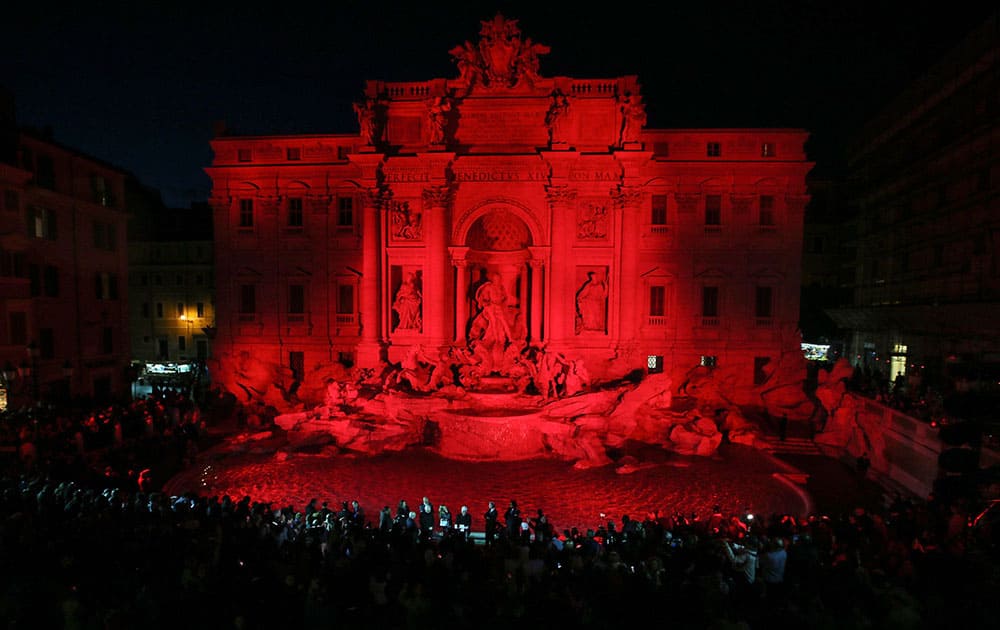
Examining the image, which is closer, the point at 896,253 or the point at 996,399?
the point at 996,399

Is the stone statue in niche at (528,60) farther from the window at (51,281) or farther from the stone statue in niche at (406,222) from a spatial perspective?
the window at (51,281)

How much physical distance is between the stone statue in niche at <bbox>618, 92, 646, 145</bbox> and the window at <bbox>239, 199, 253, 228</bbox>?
63.2ft

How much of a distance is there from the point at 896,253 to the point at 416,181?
81.5 feet

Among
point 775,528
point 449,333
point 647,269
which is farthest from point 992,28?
point 449,333

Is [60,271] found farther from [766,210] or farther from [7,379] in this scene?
[766,210]

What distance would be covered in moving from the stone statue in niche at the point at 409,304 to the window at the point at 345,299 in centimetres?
375

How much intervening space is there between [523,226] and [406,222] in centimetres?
559

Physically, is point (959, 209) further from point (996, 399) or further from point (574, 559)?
point (574, 559)

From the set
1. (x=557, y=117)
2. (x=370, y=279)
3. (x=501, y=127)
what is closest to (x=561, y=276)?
(x=557, y=117)

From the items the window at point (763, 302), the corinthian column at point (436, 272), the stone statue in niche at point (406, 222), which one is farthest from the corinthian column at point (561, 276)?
the window at point (763, 302)

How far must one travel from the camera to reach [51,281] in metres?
24.8

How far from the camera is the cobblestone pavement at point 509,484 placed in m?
14.6

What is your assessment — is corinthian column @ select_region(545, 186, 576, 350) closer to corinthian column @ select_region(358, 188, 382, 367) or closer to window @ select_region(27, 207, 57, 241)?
corinthian column @ select_region(358, 188, 382, 367)

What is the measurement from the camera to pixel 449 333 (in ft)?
83.1
